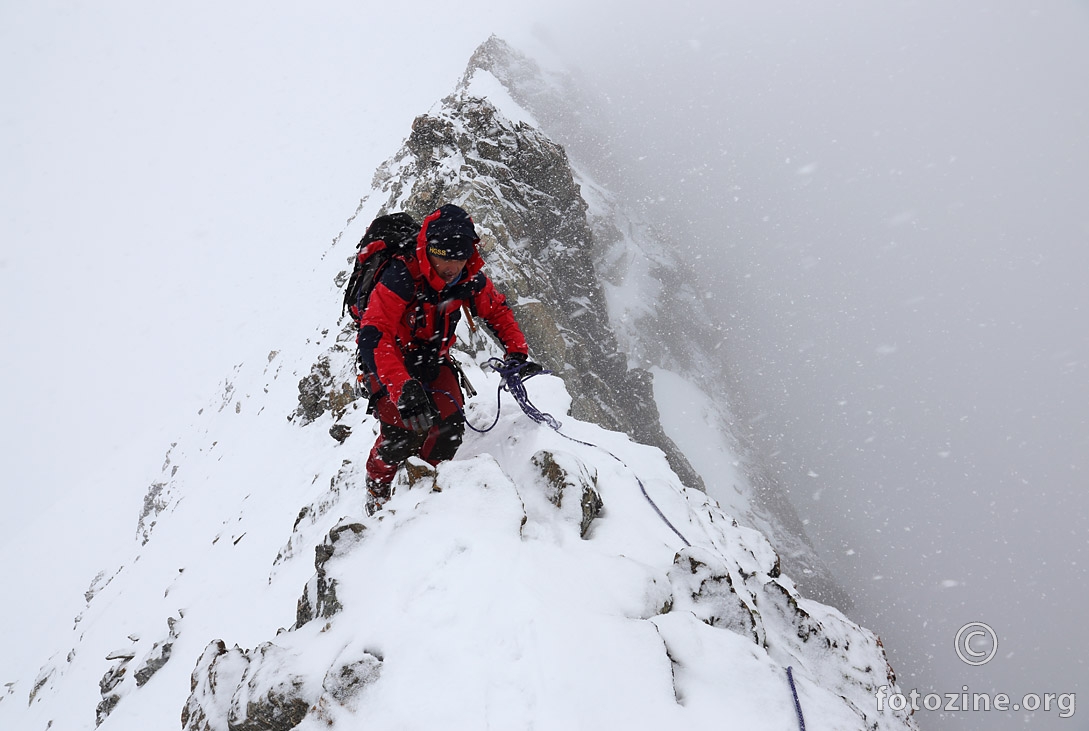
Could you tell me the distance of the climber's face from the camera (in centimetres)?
404

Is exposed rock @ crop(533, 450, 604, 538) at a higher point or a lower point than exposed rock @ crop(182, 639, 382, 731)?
higher

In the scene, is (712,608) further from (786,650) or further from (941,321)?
(941,321)

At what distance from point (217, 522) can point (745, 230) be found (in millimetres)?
58760

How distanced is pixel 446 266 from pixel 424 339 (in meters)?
0.85

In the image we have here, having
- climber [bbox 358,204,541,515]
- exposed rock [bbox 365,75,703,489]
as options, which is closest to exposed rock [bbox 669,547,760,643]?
climber [bbox 358,204,541,515]

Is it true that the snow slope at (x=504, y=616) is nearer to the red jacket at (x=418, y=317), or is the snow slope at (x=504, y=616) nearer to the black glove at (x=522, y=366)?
the black glove at (x=522, y=366)

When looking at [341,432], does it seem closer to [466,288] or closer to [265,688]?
[466,288]

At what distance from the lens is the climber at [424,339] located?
3938 mm

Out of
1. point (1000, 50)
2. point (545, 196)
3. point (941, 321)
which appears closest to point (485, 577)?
point (545, 196)

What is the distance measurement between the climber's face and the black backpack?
0.36 meters

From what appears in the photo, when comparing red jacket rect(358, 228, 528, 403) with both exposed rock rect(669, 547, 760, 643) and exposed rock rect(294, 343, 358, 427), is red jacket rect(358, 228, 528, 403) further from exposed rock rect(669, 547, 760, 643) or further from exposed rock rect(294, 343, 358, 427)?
exposed rock rect(294, 343, 358, 427)

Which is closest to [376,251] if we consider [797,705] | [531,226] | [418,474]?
[418,474]

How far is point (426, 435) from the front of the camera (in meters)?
4.75

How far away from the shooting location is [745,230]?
56.9 meters
